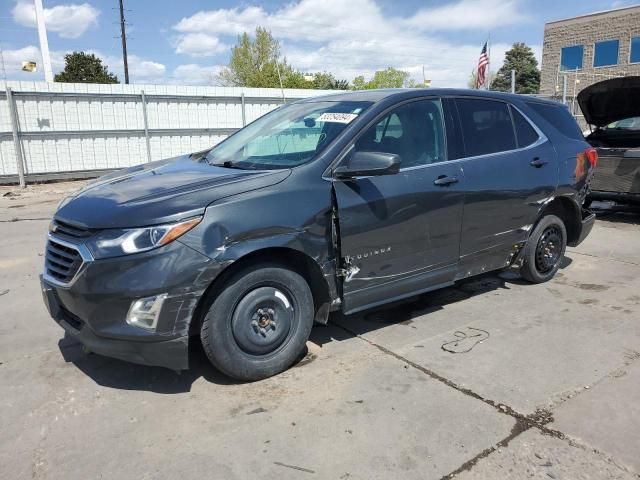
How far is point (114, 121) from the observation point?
45.6 feet

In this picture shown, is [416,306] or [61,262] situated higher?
[61,262]

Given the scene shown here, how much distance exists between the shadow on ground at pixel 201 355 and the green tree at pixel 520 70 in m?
67.2

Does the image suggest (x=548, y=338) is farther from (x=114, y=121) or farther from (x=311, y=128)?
(x=114, y=121)

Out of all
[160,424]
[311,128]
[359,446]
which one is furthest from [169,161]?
[359,446]

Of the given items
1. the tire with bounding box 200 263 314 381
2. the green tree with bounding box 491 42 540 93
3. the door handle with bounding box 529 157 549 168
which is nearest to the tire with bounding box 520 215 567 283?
the door handle with bounding box 529 157 549 168

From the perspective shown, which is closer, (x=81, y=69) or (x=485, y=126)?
(x=485, y=126)

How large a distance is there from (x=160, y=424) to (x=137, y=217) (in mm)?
1174

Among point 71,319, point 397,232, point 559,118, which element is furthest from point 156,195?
point 559,118

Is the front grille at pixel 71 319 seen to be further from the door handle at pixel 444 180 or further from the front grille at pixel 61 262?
the door handle at pixel 444 180

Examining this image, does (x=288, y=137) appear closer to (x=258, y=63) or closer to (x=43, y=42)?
(x=43, y=42)

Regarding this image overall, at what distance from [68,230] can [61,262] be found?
7.8 inches

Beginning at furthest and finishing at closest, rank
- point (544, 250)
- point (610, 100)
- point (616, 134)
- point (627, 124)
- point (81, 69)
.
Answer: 1. point (81, 69)
2. point (616, 134)
3. point (627, 124)
4. point (610, 100)
5. point (544, 250)

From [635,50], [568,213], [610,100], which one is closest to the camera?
[568,213]

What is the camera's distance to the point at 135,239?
285 centimetres
